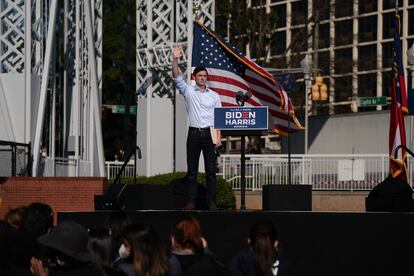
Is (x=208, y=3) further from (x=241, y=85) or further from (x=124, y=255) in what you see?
(x=124, y=255)

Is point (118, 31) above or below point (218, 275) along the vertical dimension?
above

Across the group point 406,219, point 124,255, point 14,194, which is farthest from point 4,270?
point 14,194

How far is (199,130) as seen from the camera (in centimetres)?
1828

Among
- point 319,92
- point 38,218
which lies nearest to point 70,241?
point 38,218

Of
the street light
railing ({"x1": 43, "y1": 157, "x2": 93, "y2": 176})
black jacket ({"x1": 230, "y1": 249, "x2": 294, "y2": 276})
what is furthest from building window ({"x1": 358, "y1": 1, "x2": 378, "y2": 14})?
black jacket ({"x1": 230, "y1": 249, "x2": 294, "y2": 276})

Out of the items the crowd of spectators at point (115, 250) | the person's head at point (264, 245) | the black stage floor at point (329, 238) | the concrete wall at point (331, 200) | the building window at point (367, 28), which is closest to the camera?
the crowd of spectators at point (115, 250)

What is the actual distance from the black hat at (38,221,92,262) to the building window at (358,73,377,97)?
106127 millimetres

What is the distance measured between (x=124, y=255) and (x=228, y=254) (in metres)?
5.57

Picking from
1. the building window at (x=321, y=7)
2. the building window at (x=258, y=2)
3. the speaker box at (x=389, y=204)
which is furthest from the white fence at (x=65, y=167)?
the building window at (x=321, y=7)

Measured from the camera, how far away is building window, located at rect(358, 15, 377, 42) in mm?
118688

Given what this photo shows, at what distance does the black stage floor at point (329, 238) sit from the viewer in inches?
645

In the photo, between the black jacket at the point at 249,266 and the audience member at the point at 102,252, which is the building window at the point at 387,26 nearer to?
the black jacket at the point at 249,266

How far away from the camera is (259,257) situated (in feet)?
36.8

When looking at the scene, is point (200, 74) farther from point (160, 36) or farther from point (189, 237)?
point (160, 36)
